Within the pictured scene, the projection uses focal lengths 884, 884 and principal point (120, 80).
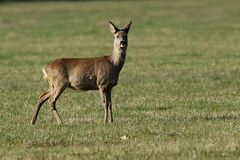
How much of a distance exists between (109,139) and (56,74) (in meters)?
2.57

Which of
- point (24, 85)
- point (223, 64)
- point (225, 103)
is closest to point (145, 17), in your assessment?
point (223, 64)

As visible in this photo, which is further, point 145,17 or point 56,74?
point 145,17

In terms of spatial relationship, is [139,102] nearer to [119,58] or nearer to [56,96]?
[119,58]

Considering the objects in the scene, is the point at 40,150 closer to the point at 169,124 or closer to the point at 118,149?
the point at 118,149

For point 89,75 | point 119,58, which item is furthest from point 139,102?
point 89,75

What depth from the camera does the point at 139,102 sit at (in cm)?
1877

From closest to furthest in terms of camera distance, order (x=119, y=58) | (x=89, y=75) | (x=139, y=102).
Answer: (x=89, y=75)
(x=119, y=58)
(x=139, y=102)

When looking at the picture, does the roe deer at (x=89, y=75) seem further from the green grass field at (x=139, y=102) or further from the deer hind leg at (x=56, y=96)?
the green grass field at (x=139, y=102)

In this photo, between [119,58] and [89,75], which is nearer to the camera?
[89,75]

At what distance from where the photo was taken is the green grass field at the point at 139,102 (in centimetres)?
1288

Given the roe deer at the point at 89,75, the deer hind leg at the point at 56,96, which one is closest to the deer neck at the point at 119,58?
the roe deer at the point at 89,75

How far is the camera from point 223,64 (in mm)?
27672

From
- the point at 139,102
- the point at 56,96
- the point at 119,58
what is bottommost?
the point at 139,102

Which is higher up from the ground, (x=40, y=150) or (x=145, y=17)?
(x=40, y=150)
